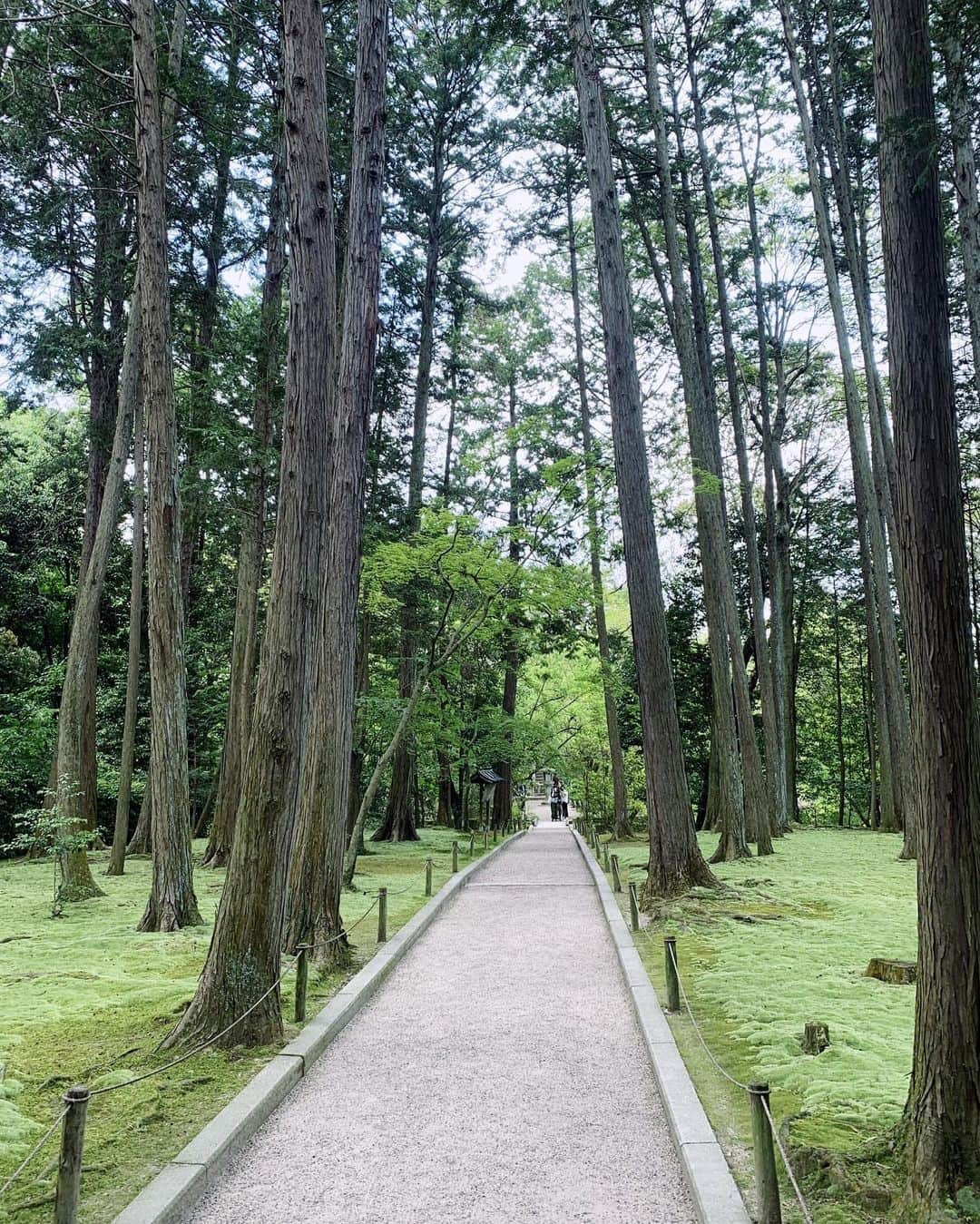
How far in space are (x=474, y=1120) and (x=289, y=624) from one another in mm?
3295

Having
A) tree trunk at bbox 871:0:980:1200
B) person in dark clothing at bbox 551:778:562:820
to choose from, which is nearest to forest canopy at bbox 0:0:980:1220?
tree trunk at bbox 871:0:980:1200

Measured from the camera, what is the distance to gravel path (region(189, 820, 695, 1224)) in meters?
3.49

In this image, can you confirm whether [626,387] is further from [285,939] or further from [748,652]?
[748,652]

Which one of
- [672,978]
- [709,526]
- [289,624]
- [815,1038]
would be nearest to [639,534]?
[709,526]

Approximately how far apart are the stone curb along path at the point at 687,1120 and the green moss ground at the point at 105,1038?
2412 millimetres

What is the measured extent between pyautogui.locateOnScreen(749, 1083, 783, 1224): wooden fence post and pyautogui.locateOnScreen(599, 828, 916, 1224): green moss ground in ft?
0.93

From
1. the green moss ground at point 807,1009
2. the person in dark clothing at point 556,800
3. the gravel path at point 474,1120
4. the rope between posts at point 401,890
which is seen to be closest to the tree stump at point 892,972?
the green moss ground at point 807,1009

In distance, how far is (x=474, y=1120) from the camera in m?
4.36

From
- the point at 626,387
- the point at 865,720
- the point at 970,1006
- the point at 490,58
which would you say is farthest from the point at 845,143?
the point at 865,720

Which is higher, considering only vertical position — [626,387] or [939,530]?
[626,387]

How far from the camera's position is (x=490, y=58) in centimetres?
1869

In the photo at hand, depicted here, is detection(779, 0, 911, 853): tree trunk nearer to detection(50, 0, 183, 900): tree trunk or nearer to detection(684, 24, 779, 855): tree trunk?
detection(684, 24, 779, 855): tree trunk

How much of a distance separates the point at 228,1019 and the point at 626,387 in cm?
924

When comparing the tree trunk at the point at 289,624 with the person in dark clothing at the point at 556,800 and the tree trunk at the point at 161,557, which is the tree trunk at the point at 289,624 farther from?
the person in dark clothing at the point at 556,800
